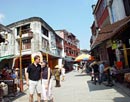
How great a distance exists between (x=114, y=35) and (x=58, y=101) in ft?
12.3

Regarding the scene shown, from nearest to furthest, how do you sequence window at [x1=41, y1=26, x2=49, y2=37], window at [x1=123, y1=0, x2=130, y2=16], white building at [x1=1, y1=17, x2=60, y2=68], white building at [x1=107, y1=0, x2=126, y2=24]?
window at [x1=123, y1=0, x2=130, y2=16] → white building at [x1=107, y1=0, x2=126, y2=24] → white building at [x1=1, y1=17, x2=60, y2=68] → window at [x1=41, y1=26, x2=49, y2=37]

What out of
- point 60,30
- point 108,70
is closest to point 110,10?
point 108,70

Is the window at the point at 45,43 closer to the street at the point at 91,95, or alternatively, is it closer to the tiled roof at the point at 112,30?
the street at the point at 91,95

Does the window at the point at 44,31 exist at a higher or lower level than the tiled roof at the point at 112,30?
higher

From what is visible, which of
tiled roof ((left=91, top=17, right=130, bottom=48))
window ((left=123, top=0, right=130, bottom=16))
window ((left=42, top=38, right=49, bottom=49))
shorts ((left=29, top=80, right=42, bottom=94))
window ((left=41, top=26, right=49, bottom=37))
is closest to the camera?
shorts ((left=29, top=80, right=42, bottom=94))

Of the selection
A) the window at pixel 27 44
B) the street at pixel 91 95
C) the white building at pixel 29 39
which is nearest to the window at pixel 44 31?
the white building at pixel 29 39

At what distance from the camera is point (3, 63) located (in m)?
39.8

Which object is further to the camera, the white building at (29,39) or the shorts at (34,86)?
the white building at (29,39)

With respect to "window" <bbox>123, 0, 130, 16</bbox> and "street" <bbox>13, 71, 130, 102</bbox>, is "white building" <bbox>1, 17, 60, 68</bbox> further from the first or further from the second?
"street" <bbox>13, 71, 130, 102</bbox>

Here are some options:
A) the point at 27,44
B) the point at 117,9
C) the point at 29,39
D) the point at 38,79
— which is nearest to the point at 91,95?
the point at 38,79

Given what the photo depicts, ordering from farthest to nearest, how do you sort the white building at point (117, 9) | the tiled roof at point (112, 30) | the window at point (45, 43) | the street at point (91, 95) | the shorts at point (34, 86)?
the window at point (45, 43)
the white building at point (117, 9)
the street at point (91, 95)
the tiled roof at point (112, 30)
the shorts at point (34, 86)

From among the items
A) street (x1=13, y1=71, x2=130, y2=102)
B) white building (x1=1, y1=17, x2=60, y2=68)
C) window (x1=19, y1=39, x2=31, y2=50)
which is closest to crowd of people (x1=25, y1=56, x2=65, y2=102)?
street (x1=13, y1=71, x2=130, y2=102)

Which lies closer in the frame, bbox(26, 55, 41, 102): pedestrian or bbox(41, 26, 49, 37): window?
bbox(26, 55, 41, 102): pedestrian

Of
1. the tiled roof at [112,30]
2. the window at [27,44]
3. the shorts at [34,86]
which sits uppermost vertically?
the window at [27,44]
